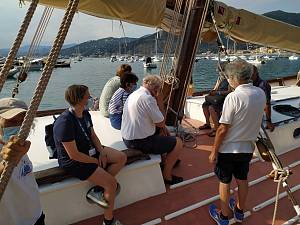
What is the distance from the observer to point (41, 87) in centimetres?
135

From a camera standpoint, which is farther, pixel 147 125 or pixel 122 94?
pixel 122 94

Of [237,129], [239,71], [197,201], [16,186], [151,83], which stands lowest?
[197,201]

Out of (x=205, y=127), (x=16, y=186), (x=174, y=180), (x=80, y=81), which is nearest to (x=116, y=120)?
(x=174, y=180)

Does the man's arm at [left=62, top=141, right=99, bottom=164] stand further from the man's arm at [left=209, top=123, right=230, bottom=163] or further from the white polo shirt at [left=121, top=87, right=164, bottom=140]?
the man's arm at [left=209, top=123, right=230, bottom=163]

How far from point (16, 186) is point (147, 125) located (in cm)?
187

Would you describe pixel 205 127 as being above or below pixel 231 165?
below

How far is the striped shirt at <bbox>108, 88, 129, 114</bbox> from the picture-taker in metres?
4.18

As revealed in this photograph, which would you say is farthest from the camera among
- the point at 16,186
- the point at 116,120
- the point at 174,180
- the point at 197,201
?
the point at 116,120

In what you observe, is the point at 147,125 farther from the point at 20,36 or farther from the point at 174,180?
the point at 20,36

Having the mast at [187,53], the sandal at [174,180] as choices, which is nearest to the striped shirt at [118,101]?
the mast at [187,53]

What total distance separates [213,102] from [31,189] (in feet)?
12.4

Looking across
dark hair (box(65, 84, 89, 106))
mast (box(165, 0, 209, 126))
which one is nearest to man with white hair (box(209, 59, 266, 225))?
dark hair (box(65, 84, 89, 106))

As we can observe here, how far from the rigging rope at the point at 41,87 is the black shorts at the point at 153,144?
7.04 ft

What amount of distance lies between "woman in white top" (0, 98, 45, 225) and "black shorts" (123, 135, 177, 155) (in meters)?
1.73
